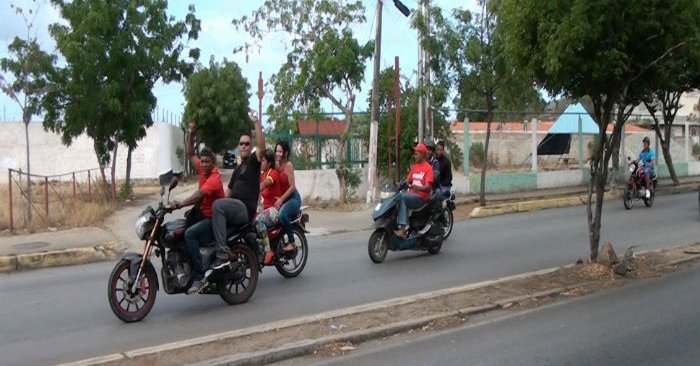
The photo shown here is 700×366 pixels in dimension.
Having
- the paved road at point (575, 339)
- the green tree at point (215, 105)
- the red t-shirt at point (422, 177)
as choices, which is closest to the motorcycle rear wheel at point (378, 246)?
the red t-shirt at point (422, 177)

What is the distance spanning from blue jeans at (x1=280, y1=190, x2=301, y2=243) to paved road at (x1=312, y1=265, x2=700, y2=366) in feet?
10.5

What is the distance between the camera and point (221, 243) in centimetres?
738

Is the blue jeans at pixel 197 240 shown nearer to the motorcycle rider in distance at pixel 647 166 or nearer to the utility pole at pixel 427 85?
the utility pole at pixel 427 85

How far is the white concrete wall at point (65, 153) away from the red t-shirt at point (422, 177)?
20.2 meters

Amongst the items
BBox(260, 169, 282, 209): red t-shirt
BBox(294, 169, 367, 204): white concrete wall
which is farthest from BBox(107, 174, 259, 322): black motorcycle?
BBox(294, 169, 367, 204): white concrete wall

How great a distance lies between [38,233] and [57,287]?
4968mm

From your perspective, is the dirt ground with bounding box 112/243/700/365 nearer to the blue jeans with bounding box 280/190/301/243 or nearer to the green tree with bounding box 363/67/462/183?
the blue jeans with bounding box 280/190/301/243

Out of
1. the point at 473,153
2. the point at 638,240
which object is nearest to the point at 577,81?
the point at 638,240

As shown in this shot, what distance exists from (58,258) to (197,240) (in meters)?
5.32

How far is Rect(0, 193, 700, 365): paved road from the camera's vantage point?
6578 mm

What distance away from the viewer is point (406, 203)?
10289 millimetres

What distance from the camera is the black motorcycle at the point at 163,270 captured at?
6.87m

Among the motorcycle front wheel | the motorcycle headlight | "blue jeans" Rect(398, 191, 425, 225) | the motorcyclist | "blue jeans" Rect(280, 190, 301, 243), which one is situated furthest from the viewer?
the motorcyclist

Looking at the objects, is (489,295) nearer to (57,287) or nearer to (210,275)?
(210,275)
